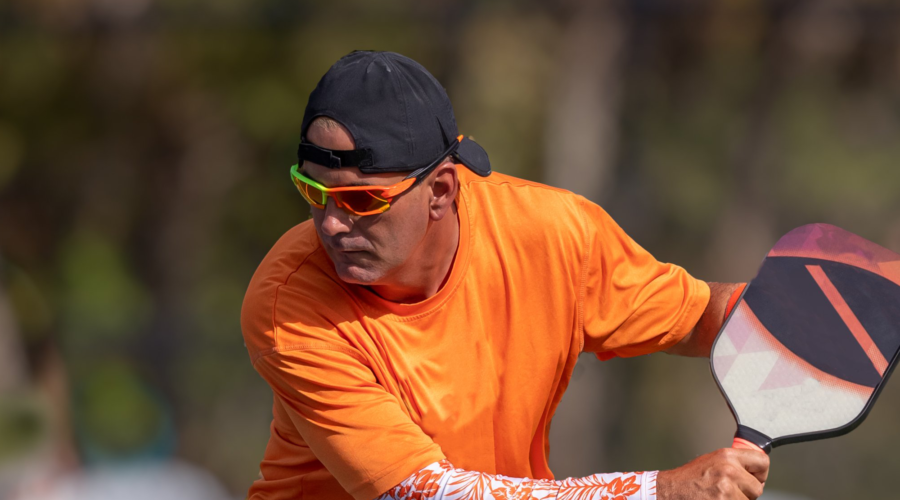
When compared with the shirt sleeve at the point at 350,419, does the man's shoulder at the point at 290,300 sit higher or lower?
higher

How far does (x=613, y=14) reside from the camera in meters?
5.07

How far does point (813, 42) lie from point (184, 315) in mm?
3848

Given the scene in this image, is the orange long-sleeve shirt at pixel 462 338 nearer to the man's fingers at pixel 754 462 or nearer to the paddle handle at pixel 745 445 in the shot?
the paddle handle at pixel 745 445

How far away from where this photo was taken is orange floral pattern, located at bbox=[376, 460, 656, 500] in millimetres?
1801

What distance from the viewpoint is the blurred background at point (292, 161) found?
5.05 meters

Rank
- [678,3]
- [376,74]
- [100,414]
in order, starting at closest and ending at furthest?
[376,74], [678,3], [100,414]

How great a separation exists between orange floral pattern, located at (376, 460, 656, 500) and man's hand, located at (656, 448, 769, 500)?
0.04m

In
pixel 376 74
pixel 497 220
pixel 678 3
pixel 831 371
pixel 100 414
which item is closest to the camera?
pixel 376 74

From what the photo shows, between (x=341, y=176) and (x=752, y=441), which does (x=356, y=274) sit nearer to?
(x=341, y=176)

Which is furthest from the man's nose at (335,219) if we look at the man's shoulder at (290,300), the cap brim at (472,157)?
the cap brim at (472,157)

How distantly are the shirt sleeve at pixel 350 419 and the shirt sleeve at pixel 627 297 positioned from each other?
559mm

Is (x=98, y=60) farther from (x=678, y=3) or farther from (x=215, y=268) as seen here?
(x=678, y=3)

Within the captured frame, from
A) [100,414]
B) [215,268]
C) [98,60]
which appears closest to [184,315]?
[215,268]

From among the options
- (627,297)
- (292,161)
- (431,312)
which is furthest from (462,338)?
(292,161)
